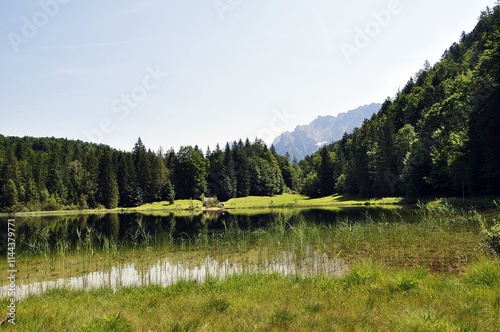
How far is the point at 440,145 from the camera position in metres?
60.6

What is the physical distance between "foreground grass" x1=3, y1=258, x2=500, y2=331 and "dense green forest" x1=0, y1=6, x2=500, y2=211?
43.4m

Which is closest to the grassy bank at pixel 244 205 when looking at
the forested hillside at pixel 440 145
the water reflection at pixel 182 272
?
the forested hillside at pixel 440 145

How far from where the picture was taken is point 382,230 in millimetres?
21094

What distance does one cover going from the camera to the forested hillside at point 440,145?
44875 mm

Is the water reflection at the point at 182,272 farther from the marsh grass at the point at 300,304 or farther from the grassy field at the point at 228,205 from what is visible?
the grassy field at the point at 228,205

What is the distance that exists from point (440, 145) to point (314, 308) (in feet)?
205

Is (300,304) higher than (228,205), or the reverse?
(228,205)

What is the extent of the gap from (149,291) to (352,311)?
25.1 feet

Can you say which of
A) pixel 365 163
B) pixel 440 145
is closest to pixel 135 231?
pixel 440 145

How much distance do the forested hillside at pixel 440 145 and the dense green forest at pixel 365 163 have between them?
0.19m

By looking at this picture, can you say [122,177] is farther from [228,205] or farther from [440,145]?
[440,145]

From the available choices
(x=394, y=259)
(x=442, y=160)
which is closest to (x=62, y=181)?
(x=442, y=160)

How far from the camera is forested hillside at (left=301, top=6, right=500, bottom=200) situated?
44875mm

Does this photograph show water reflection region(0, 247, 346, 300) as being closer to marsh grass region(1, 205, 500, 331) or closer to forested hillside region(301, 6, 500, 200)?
marsh grass region(1, 205, 500, 331)
